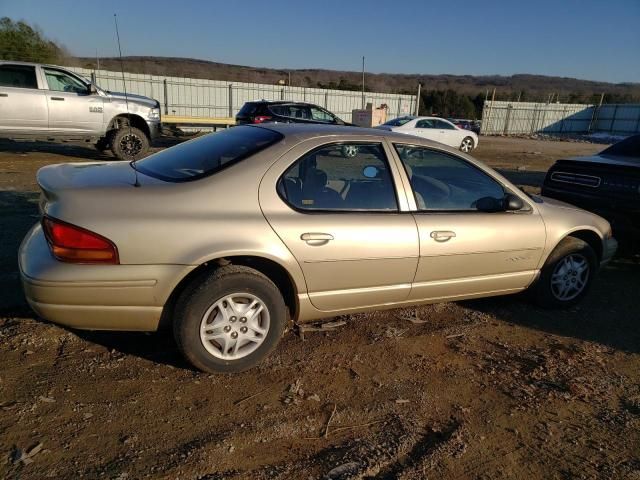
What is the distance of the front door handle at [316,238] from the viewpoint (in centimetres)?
296

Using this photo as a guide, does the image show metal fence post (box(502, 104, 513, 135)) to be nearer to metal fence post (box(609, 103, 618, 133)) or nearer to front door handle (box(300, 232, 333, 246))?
metal fence post (box(609, 103, 618, 133))

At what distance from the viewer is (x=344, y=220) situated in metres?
3.11

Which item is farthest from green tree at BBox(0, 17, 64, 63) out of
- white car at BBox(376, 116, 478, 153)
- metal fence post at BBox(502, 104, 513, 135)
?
metal fence post at BBox(502, 104, 513, 135)

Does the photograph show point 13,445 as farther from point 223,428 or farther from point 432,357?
point 432,357

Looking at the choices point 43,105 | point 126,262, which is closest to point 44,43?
point 43,105

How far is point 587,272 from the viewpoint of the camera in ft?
14.3

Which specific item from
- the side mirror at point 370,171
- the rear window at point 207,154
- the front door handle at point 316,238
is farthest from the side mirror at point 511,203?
the rear window at point 207,154

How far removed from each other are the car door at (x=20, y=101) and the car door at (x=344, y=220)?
9.01 meters

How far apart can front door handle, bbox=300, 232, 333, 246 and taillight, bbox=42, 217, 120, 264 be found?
108cm

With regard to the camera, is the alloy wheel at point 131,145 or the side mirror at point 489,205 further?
the alloy wheel at point 131,145

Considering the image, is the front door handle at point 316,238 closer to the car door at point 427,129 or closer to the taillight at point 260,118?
the taillight at point 260,118

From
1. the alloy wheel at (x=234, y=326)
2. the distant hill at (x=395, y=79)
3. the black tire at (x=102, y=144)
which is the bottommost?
the alloy wheel at (x=234, y=326)

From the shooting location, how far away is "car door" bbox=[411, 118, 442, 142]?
17.5 m

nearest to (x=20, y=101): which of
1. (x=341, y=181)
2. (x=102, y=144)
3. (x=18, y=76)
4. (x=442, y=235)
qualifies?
(x=18, y=76)
